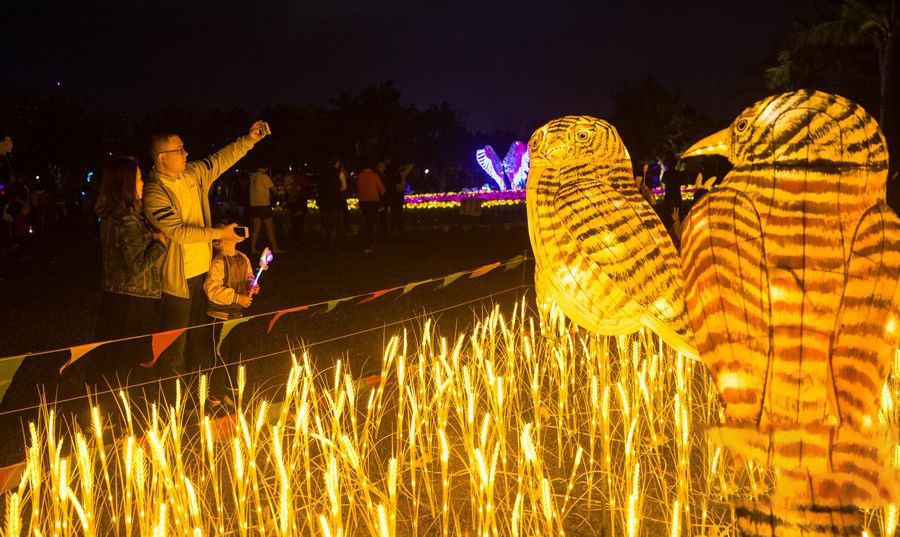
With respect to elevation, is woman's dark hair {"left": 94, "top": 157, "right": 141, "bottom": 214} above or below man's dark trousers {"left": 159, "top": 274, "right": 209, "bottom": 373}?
above

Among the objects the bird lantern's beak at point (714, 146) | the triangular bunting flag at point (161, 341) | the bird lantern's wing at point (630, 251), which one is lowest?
the triangular bunting flag at point (161, 341)

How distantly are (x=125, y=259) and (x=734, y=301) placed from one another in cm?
360

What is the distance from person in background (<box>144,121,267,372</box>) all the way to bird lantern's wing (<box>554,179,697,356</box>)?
8.57 feet

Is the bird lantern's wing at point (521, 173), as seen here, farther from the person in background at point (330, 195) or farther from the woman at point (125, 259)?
the woman at point (125, 259)

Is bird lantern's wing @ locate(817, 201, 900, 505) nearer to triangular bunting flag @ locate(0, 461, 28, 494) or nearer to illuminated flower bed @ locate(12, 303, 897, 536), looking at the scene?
illuminated flower bed @ locate(12, 303, 897, 536)

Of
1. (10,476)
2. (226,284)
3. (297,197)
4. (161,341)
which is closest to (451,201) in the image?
(297,197)

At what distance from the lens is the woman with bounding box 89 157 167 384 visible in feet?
14.3

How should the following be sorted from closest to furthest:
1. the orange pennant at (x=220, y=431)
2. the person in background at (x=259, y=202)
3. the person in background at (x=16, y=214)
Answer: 1. the orange pennant at (x=220, y=431)
2. the person in background at (x=259, y=202)
3. the person in background at (x=16, y=214)

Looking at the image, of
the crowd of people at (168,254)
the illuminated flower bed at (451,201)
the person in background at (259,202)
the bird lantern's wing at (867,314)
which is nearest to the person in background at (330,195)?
the person in background at (259,202)

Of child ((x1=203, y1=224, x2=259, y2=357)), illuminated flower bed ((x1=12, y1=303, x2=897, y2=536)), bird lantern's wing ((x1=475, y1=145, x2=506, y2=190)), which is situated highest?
bird lantern's wing ((x1=475, y1=145, x2=506, y2=190))

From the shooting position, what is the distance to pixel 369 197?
45.3ft

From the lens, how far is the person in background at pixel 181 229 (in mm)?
4336

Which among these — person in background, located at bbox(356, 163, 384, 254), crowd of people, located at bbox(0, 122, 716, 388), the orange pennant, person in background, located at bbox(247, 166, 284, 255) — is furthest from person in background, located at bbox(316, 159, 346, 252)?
the orange pennant

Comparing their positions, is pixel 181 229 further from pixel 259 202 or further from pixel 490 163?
pixel 490 163
